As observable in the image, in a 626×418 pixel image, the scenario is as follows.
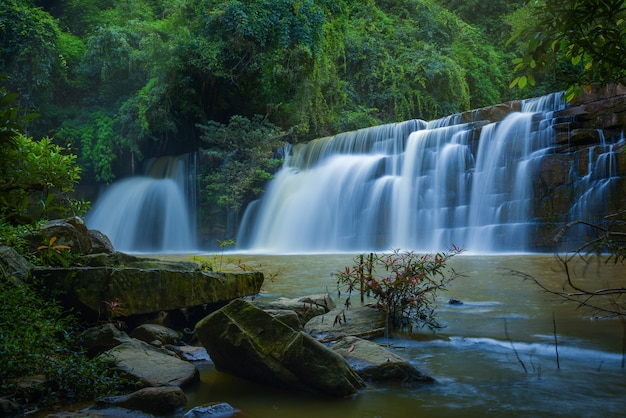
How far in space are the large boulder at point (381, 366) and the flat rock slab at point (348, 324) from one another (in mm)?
749

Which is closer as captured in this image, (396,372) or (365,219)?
(396,372)

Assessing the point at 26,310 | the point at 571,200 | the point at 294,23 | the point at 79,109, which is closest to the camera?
the point at 26,310

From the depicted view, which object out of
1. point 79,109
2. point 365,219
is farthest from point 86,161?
point 365,219

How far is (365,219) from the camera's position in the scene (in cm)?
1661

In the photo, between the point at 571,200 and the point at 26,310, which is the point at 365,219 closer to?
the point at 571,200

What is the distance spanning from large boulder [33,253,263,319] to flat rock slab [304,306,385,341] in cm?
95

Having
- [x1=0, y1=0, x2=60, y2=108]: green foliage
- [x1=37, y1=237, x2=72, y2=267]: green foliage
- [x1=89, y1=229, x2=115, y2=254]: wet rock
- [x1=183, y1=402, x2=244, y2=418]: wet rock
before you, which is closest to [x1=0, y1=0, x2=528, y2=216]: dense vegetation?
[x1=0, y1=0, x2=60, y2=108]: green foliage

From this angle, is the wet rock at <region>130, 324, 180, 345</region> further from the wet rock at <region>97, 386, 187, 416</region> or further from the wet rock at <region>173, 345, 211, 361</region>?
the wet rock at <region>97, 386, 187, 416</region>

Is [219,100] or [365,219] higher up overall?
[219,100]

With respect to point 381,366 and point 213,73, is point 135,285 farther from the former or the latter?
point 213,73

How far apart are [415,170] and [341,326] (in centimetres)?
1235

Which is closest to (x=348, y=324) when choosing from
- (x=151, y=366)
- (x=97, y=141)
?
(x=151, y=366)

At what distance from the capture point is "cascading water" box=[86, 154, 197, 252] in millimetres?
20922

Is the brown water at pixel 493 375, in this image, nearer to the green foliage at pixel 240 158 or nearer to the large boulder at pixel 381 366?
the large boulder at pixel 381 366
